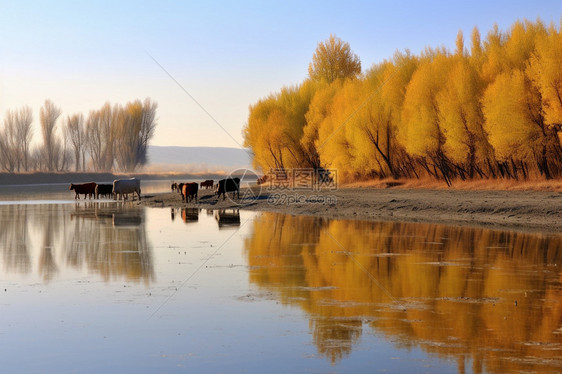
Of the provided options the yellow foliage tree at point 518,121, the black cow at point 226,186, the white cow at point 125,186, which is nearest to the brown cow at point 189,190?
the black cow at point 226,186

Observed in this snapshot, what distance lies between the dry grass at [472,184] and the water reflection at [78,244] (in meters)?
17.6

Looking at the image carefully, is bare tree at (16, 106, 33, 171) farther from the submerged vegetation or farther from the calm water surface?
the calm water surface

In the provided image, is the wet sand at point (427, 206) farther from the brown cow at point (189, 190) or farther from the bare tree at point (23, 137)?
the bare tree at point (23, 137)

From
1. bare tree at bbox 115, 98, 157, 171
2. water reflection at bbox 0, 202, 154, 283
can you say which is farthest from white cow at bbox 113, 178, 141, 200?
bare tree at bbox 115, 98, 157, 171

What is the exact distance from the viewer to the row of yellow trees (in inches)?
1344

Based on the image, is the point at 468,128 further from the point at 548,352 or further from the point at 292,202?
the point at 548,352

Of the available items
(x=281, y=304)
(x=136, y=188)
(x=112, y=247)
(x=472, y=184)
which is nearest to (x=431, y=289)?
(x=281, y=304)

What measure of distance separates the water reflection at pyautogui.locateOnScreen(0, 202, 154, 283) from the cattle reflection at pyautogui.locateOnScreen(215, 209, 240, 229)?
2.77 m

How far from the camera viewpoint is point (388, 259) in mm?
14547

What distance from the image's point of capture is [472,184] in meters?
37.3

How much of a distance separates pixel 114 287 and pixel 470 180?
100ft

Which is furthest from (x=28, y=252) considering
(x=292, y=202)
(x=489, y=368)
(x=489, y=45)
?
(x=489, y=45)

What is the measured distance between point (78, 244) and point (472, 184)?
2505 cm

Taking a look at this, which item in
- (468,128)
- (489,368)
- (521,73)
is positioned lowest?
(489,368)
